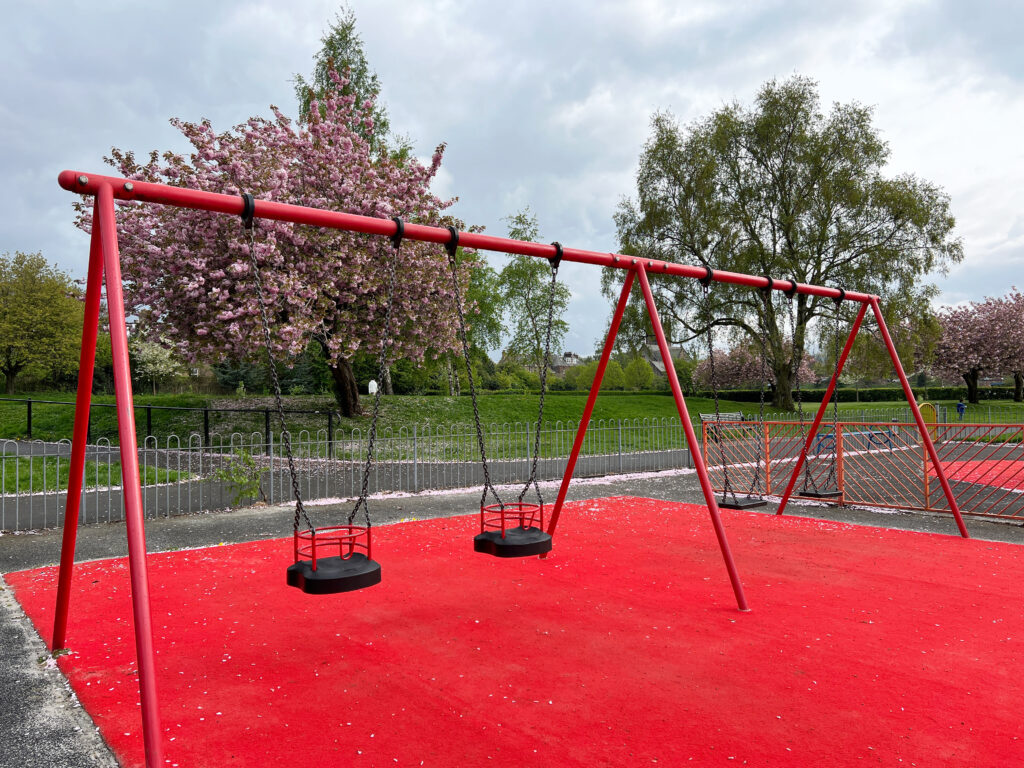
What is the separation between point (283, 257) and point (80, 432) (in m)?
11.6

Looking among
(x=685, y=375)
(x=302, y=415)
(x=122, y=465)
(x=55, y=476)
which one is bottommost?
(x=55, y=476)

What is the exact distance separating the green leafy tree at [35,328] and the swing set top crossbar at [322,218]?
27.8 m

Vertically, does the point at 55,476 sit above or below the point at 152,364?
below

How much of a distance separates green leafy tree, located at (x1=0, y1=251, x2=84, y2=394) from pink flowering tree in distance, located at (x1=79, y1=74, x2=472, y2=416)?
13.6m

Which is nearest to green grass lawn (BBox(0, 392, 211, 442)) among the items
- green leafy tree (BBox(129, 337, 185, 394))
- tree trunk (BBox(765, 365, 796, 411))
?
green leafy tree (BBox(129, 337, 185, 394))

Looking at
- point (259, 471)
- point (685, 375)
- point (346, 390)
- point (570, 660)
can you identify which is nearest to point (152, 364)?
point (346, 390)

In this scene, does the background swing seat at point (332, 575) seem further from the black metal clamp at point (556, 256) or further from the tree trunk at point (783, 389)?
the tree trunk at point (783, 389)

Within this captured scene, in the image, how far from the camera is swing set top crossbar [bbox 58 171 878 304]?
11.6 feet

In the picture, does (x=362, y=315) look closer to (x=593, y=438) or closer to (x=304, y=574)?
(x=593, y=438)

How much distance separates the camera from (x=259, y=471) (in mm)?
9211

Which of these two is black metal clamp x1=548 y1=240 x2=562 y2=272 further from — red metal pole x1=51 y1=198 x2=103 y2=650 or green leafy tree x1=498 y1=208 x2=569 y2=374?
green leafy tree x1=498 y1=208 x2=569 y2=374

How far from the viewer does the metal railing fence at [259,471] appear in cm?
831

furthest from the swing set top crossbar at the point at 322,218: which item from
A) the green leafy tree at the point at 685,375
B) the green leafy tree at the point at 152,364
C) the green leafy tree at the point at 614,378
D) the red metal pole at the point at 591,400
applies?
the green leafy tree at the point at 614,378

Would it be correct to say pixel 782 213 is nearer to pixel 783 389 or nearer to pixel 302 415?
pixel 783 389
